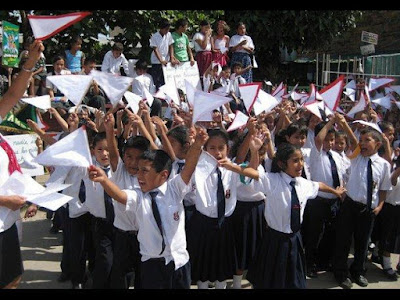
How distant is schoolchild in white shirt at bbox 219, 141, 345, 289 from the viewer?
12.4ft

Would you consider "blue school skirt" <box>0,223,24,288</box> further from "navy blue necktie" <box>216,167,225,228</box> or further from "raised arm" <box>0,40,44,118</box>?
"navy blue necktie" <box>216,167,225,228</box>

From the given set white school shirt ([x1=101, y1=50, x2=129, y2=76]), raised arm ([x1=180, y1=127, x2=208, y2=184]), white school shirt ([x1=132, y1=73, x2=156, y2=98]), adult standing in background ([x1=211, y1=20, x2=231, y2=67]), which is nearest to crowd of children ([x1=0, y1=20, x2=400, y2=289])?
raised arm ([x1=180, y1=127, x2=208, y2=184])

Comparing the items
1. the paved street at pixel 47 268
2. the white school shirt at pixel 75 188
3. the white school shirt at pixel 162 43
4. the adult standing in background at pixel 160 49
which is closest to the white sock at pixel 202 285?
the paved street at pixel 47 268

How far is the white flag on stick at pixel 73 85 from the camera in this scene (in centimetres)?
355

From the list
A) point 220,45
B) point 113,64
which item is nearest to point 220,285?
point 113,64

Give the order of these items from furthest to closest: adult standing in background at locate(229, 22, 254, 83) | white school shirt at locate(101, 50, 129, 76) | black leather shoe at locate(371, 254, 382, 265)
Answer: adult standing in background at locate(229, 22, 254, 83) → white school shirt at locate(101, 50, 129, 76) → black leather shoe at locate(371, 254, 382, 265)

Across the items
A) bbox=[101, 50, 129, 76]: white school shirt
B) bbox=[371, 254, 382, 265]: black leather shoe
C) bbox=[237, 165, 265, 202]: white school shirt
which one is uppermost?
bbox=[101, 50, 129, 76]: white school shirt

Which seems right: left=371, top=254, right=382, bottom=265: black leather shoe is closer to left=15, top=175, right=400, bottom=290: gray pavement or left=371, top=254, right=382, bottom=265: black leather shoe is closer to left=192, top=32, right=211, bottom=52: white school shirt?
left=15, top=175, right=400, bottom=290: gray pavement

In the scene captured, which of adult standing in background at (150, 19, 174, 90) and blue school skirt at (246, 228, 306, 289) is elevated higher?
adult standing in background at (150, 19, 174, 90)

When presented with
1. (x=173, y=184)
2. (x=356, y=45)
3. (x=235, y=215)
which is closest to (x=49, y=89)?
(x=235, y=215)

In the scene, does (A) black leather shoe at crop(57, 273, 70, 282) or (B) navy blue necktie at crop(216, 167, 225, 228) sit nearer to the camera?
(B) navy blue necktie at crop(216, 167, 225, 228)

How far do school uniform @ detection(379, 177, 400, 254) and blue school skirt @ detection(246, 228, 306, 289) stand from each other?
1432mm

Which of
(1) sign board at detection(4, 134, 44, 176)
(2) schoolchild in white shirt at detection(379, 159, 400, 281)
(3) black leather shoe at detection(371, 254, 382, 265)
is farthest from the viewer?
(1) sign board at detection(4, 134, 44, 176)
